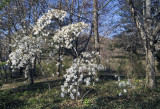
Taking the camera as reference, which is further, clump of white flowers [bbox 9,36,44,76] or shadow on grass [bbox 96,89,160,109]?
clump of white flowers [bbox 9,36,44,76]

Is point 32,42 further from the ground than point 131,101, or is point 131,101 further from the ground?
point 32,42

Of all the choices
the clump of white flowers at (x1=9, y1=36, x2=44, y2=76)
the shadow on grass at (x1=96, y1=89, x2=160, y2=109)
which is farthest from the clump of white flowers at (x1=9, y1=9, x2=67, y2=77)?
the shadow on grass at (x1=96, y1=89, x2=160, y2=109)

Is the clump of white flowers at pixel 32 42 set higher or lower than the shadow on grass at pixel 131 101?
higher

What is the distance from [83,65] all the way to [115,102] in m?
1.55

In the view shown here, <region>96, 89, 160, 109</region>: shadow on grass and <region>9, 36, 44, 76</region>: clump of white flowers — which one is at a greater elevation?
<region>9, 36, 44, 76</region>: clump of white flowers

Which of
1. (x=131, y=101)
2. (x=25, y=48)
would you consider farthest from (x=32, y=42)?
(x=131, y=101)

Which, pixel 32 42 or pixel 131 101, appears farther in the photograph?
pixel 32 42

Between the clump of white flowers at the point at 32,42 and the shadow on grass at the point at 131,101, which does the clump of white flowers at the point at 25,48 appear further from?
the shadow on grass at the point at 131,101

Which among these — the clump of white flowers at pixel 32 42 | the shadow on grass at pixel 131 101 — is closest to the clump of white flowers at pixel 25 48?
the clump of white flowers at pixel 32 42

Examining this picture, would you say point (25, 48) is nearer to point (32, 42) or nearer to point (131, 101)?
point (32, 42)

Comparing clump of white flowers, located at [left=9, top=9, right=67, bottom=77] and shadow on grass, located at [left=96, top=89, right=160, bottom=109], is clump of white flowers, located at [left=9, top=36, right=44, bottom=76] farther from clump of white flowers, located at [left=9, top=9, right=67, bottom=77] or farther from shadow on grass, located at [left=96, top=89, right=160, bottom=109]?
shadow on grass, located at [left=96, top=89, right=160, bottom=109]

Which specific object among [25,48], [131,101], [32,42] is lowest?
[131,101]

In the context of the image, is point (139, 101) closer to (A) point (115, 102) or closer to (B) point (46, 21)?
(A) point (115, 102)

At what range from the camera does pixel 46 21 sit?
586 centimetres
